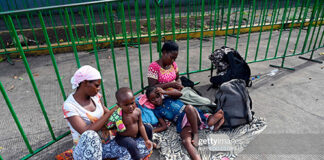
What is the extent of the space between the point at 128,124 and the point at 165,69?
114 centimetres

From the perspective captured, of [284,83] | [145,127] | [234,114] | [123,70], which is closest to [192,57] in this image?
[123,70]

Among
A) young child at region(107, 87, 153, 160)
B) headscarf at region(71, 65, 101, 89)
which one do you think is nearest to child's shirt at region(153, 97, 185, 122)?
young child at region(107, 87, 153, 160)

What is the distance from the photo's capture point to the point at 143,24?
334 inches

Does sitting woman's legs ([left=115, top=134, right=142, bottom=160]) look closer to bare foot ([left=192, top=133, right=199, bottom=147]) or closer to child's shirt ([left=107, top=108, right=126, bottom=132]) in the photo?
child's shirt ([left=107, top=108, right=126, bottom=132])

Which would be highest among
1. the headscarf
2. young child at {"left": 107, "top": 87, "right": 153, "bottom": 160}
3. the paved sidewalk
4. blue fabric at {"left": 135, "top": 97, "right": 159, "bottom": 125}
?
the headscarf

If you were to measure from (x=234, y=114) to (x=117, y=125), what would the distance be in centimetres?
162

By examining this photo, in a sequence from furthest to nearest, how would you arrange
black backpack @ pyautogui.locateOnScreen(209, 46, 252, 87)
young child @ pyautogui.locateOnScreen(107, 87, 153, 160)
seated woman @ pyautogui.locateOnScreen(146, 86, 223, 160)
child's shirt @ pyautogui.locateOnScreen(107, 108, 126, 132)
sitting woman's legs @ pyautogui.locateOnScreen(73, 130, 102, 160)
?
black backpack @ pyautogui.locateOnScreen(209, 46, 252, 87) < seated woman @ pyautogui.locateOnScreen(146, 86, 223, 160) < child's shirt @ pyautogui.locateOnScreen(107, 108, 126, 132) < young child @ pyautogui.locateOnScreen(107, 87, 153, 160) < sitting woman's legs @ pyautogui.locateOnScreen(73, 130, 102, 160)

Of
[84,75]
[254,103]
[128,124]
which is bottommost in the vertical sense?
[254,103]

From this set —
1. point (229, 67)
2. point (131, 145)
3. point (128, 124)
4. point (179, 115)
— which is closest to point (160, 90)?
point (179, 115)

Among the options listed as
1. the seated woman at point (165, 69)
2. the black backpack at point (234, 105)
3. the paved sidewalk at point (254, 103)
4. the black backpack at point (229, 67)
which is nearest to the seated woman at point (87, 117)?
the paved sidewalk at point (254, 103)

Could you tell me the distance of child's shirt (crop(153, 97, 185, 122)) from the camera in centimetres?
299

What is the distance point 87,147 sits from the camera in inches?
78.5

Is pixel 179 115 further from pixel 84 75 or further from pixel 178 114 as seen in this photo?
pixel 84 75

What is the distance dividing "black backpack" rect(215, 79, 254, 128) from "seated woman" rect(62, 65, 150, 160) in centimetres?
147
